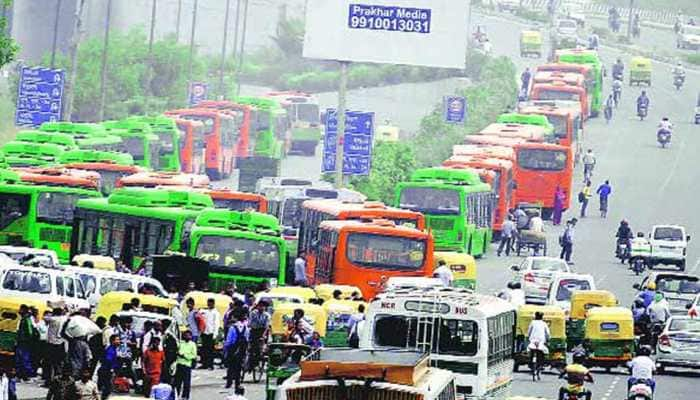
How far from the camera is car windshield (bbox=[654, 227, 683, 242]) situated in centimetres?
6638

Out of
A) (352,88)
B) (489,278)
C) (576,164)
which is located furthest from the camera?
(352,88)

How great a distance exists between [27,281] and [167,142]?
36927 millimetres

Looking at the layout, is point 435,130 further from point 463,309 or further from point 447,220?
point 463,309

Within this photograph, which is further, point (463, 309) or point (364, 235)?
point (364, 235)

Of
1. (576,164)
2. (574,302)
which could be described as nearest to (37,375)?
(574,302)

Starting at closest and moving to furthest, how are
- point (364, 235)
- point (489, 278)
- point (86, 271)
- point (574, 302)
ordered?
point (86, 271) → point (574, 302) → point (364, 235) → point (489, 278)

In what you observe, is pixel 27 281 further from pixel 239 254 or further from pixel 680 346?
pixel 680 346

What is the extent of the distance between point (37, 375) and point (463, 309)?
762cm

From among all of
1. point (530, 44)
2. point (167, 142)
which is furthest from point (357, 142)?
point (530, 44)

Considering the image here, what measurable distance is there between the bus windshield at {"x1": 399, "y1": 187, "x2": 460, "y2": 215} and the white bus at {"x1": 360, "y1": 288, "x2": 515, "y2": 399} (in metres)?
29.6

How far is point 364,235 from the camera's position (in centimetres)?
5003

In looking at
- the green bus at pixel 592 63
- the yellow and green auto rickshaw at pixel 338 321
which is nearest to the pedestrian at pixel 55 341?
the yellow and green auto rickshaw at pixel 338 321

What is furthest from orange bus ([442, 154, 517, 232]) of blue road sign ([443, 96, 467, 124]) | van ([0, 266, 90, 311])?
van ([0, 266, 90, 311])

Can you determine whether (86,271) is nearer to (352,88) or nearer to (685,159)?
(685,159)
